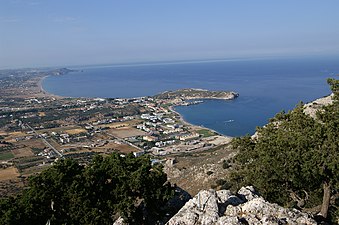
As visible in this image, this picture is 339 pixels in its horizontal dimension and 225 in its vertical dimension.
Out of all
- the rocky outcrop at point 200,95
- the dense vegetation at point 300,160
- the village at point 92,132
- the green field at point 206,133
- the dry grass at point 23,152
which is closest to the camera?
the dense vegetation at point 300,160

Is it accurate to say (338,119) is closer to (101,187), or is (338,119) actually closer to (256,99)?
(101,187)

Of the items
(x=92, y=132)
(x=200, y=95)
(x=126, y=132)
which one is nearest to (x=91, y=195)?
(x=126, y=132)

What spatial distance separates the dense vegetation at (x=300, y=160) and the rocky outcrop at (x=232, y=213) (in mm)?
3140

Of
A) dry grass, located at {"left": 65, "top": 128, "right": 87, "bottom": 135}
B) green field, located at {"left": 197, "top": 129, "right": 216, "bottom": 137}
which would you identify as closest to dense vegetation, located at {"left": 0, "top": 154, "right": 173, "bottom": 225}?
green field, located at {"left": 197, "top": 129, "right": 216, "bottom": 137}

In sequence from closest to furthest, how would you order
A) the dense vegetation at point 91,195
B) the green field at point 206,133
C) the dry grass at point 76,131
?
the dense vegetation at point 91,195 < the green field at point 206,133 < the dry grass at point 76,131

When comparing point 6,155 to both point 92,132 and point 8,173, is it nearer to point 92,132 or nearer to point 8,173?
point 8,173

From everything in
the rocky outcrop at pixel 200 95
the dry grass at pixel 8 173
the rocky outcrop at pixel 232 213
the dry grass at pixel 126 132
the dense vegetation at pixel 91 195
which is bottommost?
the dry grass at pixel 126 132

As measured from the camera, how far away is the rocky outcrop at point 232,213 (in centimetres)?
840

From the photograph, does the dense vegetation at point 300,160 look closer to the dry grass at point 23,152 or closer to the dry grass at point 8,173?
the dry grass at point 8,173

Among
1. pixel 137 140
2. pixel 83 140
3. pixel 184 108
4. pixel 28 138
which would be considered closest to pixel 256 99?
pixel 184 108

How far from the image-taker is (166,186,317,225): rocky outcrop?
27.6 feet

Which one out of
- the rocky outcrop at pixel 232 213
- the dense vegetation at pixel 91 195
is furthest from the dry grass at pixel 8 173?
the rocky outcrop at pixel 232 213

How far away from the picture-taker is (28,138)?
7150 centimetres

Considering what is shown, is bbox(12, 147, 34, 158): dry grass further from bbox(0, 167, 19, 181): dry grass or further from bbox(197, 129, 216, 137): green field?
bbox(197, 129, 216, 137): green field
